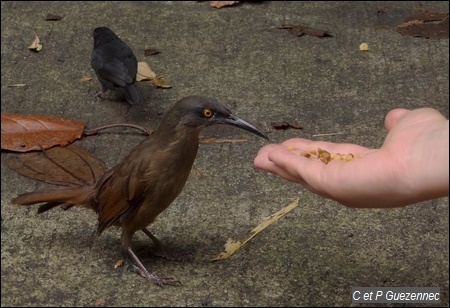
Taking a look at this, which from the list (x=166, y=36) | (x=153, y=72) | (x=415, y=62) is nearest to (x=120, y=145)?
(x=153, y=72)

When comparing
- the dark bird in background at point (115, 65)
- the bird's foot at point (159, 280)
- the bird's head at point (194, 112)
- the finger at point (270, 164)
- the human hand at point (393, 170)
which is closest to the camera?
the human hand at point (393, 170)

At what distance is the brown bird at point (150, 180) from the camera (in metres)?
4.41

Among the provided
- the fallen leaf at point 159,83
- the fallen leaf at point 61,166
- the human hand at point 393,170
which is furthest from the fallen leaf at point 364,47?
the human hand at point 393,170

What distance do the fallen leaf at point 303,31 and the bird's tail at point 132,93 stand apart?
158cm

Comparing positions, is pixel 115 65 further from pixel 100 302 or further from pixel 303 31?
pixel 100 302

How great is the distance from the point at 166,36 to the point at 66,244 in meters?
2.80

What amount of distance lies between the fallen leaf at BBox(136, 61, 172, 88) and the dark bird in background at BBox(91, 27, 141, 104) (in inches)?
9.1

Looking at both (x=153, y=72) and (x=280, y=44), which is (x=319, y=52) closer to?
(x=280, y=44)

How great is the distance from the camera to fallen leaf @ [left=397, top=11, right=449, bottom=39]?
23.4 feet

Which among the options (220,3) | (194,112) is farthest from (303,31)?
(194,112)

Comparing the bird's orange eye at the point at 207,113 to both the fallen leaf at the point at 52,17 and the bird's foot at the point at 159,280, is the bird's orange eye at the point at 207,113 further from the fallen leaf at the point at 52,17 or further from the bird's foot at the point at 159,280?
the fallen leaf at the point at 52,17

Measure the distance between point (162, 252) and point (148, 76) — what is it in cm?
223

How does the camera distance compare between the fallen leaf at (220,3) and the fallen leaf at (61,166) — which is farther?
the fallen leaf at (220,3)

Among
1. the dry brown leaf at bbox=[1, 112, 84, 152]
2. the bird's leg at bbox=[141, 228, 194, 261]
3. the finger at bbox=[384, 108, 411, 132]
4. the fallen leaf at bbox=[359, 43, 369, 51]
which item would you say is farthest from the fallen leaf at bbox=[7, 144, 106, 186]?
the fallen leaf at bbox=[359, 43, 369, 51]
